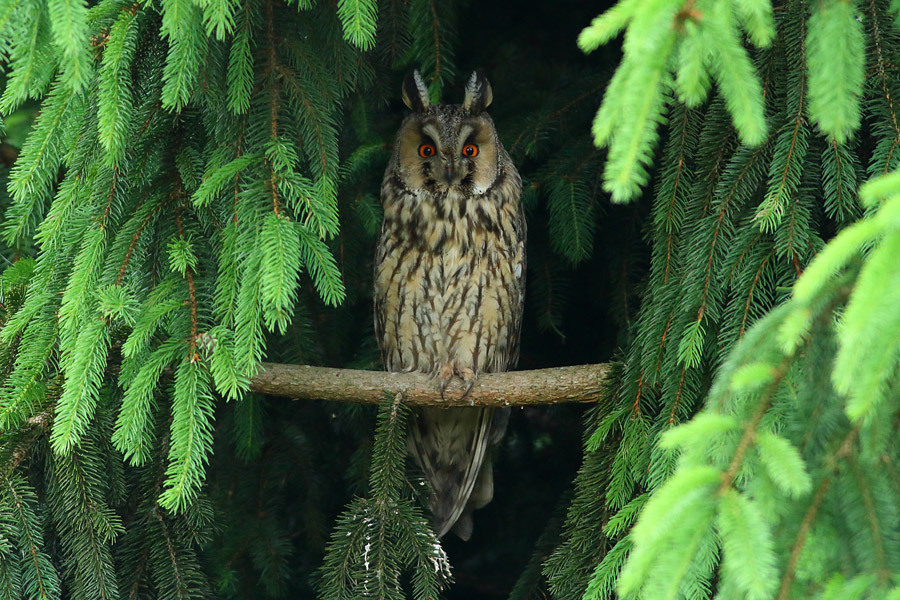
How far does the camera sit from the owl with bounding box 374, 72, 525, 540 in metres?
2.67

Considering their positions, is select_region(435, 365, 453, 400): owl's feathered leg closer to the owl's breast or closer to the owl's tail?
the owl's breast

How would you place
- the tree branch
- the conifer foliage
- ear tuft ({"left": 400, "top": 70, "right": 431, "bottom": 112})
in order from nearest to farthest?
the conifer foliage < the tree branch < ear tuft ({"left": 400, "top": 70, "right": 431, "bottom": 112})

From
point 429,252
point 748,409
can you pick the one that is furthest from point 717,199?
point 429,252

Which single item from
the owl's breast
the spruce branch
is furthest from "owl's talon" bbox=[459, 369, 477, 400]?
the spruce branch

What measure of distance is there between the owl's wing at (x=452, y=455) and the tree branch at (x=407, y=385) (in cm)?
54

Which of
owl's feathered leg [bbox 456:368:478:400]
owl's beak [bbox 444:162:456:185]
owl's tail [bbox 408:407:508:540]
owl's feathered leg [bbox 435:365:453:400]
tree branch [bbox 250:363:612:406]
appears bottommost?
owl's tail [bbox 408:407:508:540]

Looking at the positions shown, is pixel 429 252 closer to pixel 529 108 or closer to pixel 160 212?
pixel 529 108

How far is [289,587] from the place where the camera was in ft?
9.77

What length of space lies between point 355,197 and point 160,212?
3.45 feet

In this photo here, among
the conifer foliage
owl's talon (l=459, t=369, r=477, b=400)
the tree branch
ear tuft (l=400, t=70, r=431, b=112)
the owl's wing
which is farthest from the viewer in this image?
the owl's wing

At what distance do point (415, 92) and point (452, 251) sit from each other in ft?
1.66

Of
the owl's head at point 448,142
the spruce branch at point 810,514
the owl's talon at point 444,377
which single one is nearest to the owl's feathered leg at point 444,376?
the owl's talon at point 444,377

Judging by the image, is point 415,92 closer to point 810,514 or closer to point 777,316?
point 777,316

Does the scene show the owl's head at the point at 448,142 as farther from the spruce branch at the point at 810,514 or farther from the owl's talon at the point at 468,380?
the spruce branch at the point at 810,514
